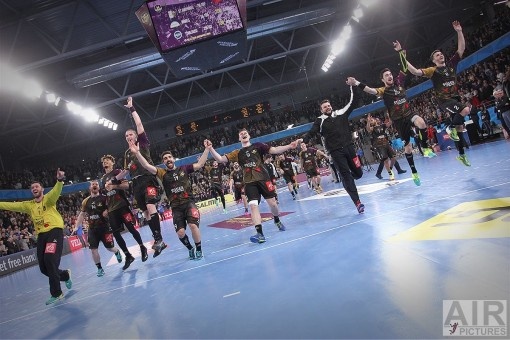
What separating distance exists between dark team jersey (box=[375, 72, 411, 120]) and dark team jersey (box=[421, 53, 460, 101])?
0.59 m

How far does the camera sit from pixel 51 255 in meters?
5.23

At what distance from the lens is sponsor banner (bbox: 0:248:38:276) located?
13.2 meters

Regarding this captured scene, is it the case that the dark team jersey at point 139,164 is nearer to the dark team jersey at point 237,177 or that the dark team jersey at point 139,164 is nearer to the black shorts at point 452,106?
the black shorts at point 452,106

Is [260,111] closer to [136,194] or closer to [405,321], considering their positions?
[136,194]

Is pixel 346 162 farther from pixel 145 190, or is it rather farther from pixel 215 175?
pixel 215 175

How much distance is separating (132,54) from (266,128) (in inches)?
601

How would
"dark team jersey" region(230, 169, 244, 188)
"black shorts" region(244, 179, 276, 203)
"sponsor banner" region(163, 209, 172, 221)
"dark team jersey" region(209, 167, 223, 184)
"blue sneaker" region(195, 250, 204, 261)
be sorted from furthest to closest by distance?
"sponsor banner" region(163, 209, 172, 221)
"dark team jersey" region(209, 167, 223, 184)
"dark team jersey" region(230, 169, 244, 188)
"black shorts" region(244, 179, 276, 203)
"blue sneaker" region(195, 250, 204, 261)

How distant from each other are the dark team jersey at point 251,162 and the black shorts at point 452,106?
13.0ft

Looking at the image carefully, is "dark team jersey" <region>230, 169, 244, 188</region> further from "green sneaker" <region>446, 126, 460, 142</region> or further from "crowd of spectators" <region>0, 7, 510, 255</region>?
"green sneaker" <region>446, 126, 460, 142</region>

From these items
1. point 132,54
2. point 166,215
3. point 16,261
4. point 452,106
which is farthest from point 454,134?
point 166,215

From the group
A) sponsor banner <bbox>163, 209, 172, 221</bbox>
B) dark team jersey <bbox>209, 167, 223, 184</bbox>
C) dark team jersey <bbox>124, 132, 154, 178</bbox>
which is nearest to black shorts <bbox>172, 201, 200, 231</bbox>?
dark team jersey <bbox>124, 132, 154, 178</bbox>

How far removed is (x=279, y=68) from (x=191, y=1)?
20763mm

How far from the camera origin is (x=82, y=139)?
1136 inches

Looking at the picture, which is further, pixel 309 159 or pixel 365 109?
pixel 365 109
